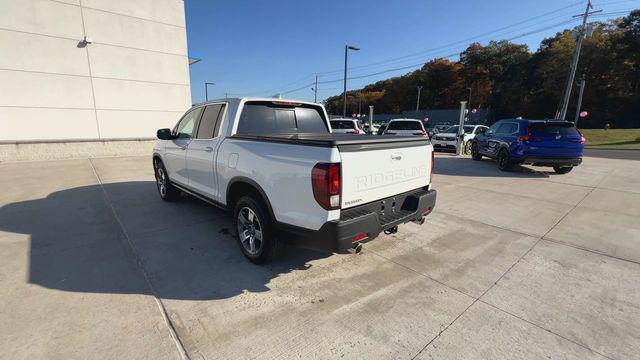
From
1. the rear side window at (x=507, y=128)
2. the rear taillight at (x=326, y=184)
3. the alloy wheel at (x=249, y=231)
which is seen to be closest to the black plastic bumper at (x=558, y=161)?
the rear side window at (x=507, y=128)

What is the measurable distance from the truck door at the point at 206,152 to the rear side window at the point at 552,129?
9325mm

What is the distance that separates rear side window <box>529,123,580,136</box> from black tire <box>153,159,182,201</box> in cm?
1001

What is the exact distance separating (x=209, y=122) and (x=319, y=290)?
111 inches

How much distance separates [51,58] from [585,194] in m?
18.5

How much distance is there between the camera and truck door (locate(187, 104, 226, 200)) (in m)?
3.96

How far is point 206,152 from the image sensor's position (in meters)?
4.09

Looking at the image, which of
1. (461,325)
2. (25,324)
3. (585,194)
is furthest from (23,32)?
(585,194)

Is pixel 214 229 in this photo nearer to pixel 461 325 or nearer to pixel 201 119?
pixel 201 119

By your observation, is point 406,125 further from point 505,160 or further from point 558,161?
point 558,161

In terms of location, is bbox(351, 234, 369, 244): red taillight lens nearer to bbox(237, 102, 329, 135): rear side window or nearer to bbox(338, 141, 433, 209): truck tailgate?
bbox(338, 141, 433, 209): truck tailgate

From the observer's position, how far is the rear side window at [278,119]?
3877mm

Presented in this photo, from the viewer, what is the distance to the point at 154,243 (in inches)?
156

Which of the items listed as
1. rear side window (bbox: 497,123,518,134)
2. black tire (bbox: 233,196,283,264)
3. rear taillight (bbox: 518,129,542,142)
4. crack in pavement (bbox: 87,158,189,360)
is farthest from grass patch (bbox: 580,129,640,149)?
crack in pavement (bbox: 87,158,189,360)

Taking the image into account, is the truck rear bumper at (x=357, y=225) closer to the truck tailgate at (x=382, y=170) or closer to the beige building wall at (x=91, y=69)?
the truck tailgate at (x=382, y=170)
